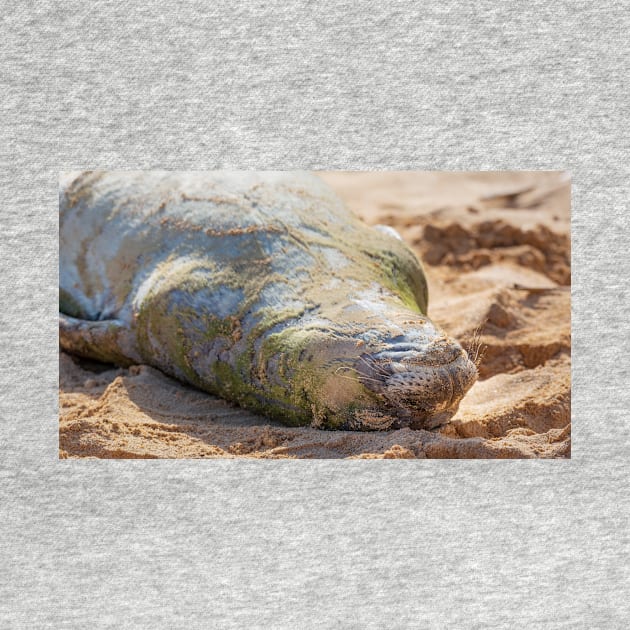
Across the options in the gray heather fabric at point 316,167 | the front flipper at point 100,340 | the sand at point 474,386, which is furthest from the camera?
the front flipper at point 100,340

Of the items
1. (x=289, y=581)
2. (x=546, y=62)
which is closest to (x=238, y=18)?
(x=546, y=62)

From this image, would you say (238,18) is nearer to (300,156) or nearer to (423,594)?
(300,156)

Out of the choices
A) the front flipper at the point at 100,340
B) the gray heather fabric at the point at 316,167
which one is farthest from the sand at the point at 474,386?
the gray heather fabric at the point at 316,167

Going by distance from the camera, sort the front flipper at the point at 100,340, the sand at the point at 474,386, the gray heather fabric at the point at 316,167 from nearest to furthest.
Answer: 1. the gray heather fabric at the point at 316,167
2. the sand at the point at 474,386
3. the front flipper at the point at 100,340

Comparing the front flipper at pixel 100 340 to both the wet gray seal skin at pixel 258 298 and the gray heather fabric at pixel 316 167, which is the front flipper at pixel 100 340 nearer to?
the wet gray seal skin at pixel 258 298

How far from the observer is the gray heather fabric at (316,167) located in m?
2.79

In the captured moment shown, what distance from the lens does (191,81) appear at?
2.88 metres

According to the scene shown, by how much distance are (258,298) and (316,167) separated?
1.98 feet

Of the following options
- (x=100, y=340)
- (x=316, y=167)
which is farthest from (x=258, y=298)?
(x=100, y=340)

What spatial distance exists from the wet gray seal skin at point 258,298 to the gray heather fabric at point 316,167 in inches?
12.0

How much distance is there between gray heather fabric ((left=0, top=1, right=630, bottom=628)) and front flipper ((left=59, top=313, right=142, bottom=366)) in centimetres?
79

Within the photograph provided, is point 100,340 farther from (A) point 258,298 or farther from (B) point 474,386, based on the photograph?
(B) point 474,386

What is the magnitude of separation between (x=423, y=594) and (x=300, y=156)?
47.3 inches

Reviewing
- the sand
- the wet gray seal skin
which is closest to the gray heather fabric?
the sand
